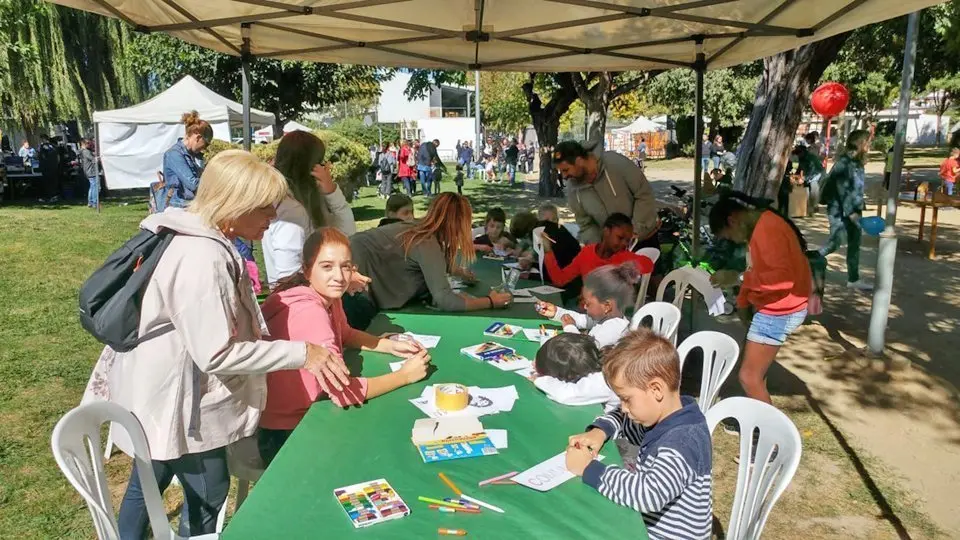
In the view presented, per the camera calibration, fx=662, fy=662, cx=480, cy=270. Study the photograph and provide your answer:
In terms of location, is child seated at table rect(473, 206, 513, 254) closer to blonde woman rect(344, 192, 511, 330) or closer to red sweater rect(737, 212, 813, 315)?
blonde woman rect(344, 192, 511, 330)

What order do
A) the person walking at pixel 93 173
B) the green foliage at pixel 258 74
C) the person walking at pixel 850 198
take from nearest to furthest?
the person walking at pixel 850 198
the person walking at pixel 93 173
the green foliage at pixel 258 74

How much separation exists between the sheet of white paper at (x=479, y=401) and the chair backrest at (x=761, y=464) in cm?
73

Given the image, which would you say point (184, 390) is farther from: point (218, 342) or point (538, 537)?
point (538, 537)

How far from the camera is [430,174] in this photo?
19.8 m

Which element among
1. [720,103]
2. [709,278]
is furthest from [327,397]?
[720,103]

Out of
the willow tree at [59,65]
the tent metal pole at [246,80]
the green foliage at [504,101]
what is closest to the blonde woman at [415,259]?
the tent metal pole at [246,80]

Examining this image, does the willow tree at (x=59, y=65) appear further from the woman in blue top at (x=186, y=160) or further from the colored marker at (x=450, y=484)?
the colored marker at (x=450, y=484)

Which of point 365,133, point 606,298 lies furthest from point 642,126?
point 606,298

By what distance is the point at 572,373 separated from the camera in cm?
258

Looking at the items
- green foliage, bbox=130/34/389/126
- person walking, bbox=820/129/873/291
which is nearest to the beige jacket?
person walking, bbox=820/129/873/291

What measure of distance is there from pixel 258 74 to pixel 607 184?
60.8 ft

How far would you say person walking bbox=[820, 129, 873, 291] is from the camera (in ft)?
25.5

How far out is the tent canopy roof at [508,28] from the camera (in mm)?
3734

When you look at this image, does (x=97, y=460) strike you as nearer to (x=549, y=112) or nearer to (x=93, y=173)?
(x=93, y=173)
